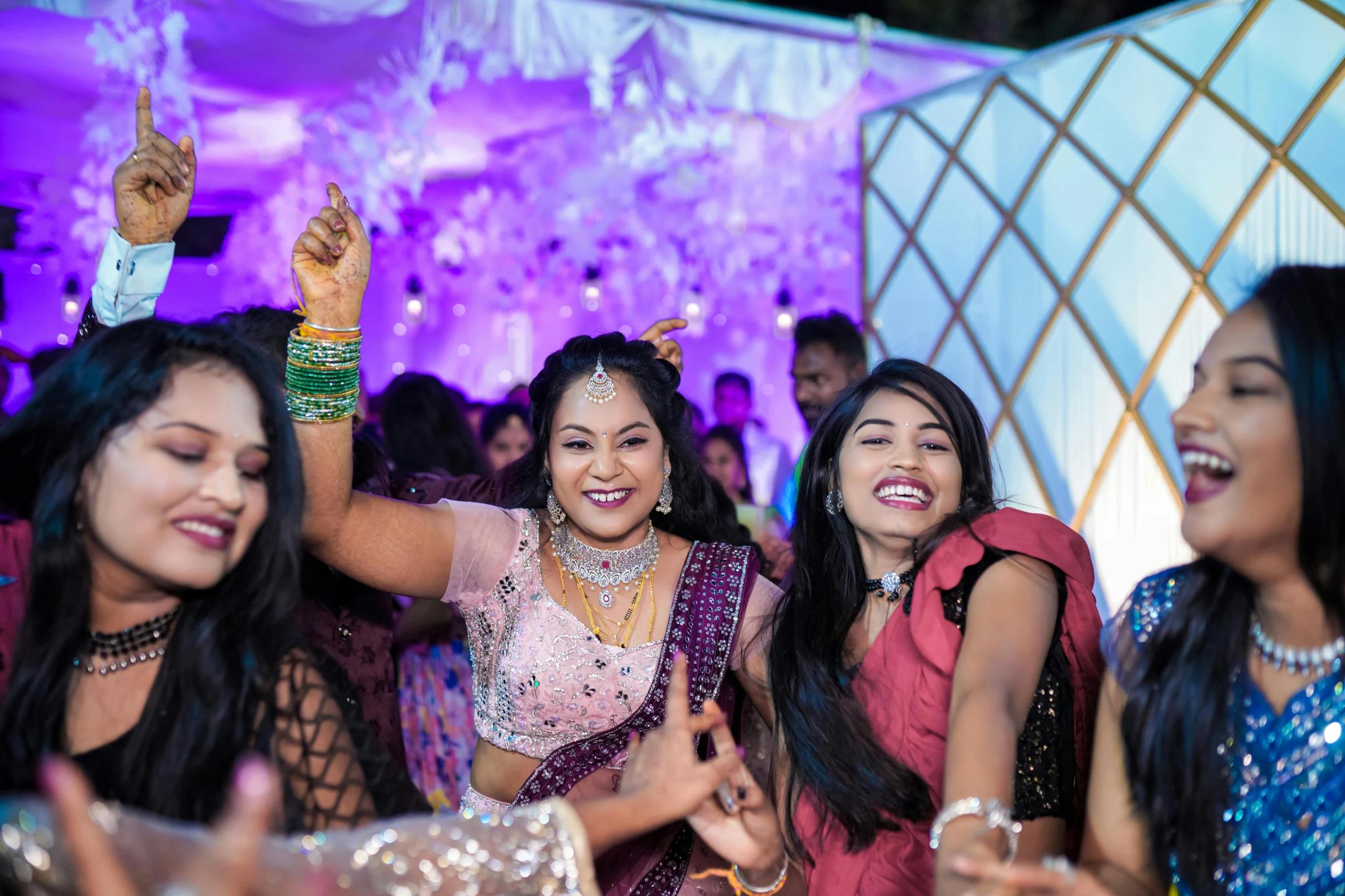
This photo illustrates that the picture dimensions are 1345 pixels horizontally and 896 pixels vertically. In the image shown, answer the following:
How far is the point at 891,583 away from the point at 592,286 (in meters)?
5.72

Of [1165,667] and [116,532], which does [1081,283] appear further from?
[116,532]

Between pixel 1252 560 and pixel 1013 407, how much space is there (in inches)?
181

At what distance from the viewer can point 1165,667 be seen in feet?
5.37

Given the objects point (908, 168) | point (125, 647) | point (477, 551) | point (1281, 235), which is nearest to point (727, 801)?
point (477, 551)

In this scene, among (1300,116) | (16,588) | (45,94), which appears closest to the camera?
(16,588)

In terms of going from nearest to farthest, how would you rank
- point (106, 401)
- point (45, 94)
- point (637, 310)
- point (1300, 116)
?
point (106, 401) < point (1300, 116) < point (45, 94) < point (637, 310)

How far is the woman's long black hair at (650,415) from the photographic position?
256 cm

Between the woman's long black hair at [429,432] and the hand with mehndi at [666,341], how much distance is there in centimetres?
126

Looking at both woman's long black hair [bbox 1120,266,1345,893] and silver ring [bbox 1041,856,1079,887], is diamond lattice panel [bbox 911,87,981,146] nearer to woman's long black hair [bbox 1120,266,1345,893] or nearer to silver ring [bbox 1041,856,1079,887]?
woman's long black hair [bbox 1120,266,1345,893]

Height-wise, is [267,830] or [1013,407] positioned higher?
[1013,407]

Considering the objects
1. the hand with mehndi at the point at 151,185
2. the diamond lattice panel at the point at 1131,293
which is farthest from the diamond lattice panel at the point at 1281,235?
the hand with mehndi at the point at 151,185

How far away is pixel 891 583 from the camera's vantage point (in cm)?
221

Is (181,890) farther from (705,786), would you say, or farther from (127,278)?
(127,278)

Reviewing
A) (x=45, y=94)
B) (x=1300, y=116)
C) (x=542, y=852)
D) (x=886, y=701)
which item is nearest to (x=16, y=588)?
(x=542, y=852)
